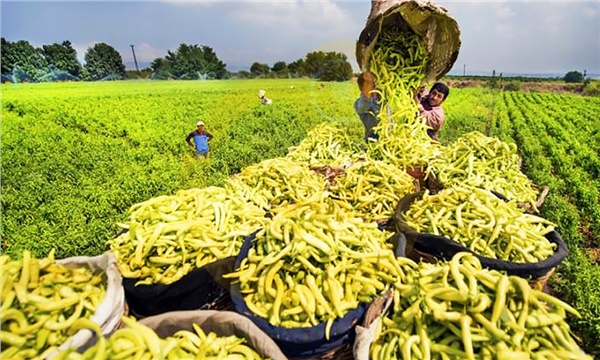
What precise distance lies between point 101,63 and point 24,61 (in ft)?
54.3

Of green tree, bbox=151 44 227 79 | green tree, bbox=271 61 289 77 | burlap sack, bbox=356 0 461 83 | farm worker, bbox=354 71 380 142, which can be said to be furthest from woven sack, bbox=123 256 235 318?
green tree, bbox=151 44 227 79

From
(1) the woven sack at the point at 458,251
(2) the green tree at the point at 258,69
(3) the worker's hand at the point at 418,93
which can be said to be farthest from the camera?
(2) the green tree at the point at 258,69

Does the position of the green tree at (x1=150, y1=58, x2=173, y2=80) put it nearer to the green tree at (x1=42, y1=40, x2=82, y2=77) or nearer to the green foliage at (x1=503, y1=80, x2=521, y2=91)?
the green tree at (x1=42, y1=40, x2=82, y2=77)

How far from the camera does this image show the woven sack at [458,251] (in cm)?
271

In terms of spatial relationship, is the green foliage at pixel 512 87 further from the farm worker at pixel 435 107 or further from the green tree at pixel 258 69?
the farm worker at pixel 435 107

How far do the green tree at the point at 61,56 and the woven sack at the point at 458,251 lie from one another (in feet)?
316

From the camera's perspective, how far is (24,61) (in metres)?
71.8

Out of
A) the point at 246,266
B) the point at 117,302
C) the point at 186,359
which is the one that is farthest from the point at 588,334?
the point at 117,302

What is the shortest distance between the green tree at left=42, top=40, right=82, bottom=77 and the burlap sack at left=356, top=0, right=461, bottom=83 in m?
93.4

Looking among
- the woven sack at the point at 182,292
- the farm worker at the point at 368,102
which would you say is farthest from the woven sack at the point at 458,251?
the farm worker at the point at 368,102

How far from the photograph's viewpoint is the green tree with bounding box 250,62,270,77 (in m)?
76.9

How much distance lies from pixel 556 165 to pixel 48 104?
92.5 feet

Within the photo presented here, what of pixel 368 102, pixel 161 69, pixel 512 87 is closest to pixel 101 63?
pixel 161 69

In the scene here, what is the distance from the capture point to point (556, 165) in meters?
12.2
